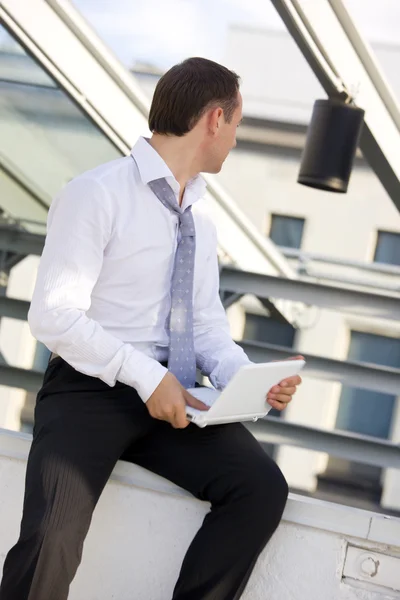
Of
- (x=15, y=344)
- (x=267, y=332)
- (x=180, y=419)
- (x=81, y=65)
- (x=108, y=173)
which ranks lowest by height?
(x=15, y=344)

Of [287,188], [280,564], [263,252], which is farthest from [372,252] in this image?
[280,564]

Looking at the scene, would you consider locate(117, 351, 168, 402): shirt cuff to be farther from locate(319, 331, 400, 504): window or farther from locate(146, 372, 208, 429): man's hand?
locate(319, 331, 400, 504): window

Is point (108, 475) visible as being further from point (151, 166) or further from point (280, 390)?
point (151, 166)

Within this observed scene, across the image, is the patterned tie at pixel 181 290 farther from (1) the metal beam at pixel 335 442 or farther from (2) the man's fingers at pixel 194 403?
(1) the metal beam at pixel 335 442

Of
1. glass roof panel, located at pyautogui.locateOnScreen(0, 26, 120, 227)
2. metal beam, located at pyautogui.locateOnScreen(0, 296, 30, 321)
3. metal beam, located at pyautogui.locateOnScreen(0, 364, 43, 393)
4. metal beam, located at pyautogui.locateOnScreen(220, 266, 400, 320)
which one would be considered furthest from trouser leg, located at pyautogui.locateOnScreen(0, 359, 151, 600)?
metal beam, located at pyautogui.locateOnScreen(0, 296, 30, 321)

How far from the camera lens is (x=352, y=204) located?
60.4ft

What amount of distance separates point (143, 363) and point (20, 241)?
463cm

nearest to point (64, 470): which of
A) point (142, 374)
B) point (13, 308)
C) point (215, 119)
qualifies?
point (142, 374)

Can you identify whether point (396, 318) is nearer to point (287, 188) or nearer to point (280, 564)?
point (280, 564)

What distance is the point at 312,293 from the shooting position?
19.9 feet

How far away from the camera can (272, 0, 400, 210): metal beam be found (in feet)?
14.4

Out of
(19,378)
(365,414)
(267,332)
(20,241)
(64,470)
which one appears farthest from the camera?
(365,414)

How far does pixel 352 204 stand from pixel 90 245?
16.5m

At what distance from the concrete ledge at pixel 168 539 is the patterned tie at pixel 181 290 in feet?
0.94
